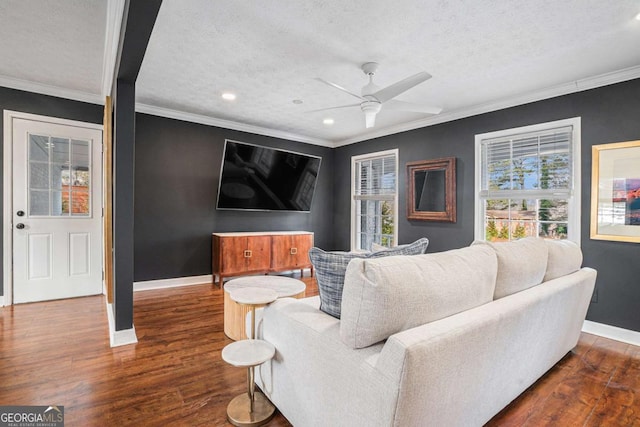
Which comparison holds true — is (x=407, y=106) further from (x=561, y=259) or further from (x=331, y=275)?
(x=331, y=275)

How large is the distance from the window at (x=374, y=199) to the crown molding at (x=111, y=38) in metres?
3.75

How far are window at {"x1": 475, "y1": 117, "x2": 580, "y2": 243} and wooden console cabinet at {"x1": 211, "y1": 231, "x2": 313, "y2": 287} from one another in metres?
2.60

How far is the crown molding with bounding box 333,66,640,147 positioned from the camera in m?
2.97

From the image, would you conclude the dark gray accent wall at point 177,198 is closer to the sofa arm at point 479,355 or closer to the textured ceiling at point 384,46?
the textured ceiling at point 384,46

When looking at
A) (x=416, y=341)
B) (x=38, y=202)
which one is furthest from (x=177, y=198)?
(x=416, y=341)

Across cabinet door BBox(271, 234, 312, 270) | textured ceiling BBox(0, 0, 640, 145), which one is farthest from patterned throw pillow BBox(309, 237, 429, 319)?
cabinet door BBox(271, 234, 312, 270)

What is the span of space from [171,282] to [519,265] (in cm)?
419

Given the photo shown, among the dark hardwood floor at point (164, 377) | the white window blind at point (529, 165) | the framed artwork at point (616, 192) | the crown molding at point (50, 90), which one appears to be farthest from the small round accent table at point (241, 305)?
the crown molding at point (50, 90)

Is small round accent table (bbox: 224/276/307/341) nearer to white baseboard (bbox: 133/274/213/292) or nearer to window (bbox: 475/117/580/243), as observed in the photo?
white baseboard (bbox: 133/274/213/292)

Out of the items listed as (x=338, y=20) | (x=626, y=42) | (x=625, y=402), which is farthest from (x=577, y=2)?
(x=625, y=402)

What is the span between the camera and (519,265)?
72.0 inches

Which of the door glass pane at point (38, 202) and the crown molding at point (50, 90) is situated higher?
the crown molding at point (50, 90)

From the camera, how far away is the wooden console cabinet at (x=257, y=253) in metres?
4.54

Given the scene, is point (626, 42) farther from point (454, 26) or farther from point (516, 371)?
point (516, 371)
